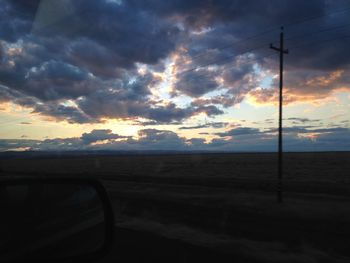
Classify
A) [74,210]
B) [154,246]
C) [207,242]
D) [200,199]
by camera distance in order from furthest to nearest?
[200,199]
[207,242]
[154,246]
[74,210]

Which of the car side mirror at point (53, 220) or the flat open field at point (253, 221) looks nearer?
the car side mirror at point (53, 220)

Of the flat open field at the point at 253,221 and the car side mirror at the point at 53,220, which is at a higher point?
the car side mirror at the point at 53,220

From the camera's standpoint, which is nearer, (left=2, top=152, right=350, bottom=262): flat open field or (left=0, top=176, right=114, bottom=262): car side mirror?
(left=0, top=176, right=114, bottom=262): car side mirror

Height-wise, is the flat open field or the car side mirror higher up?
the car side mirror

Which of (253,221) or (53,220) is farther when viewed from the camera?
(253,221)

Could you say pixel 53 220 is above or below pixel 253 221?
above

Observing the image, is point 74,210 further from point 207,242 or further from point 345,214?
point 345,214

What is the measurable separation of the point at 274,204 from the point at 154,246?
1108cm

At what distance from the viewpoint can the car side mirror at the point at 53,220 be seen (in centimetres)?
246

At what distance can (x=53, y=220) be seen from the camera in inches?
112

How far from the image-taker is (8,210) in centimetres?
249

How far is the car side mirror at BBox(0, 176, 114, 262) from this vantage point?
246 centimetres

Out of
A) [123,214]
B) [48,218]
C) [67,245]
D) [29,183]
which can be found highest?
[29,183]

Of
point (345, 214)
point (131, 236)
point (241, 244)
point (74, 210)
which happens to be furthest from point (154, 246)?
point (345, 214)
